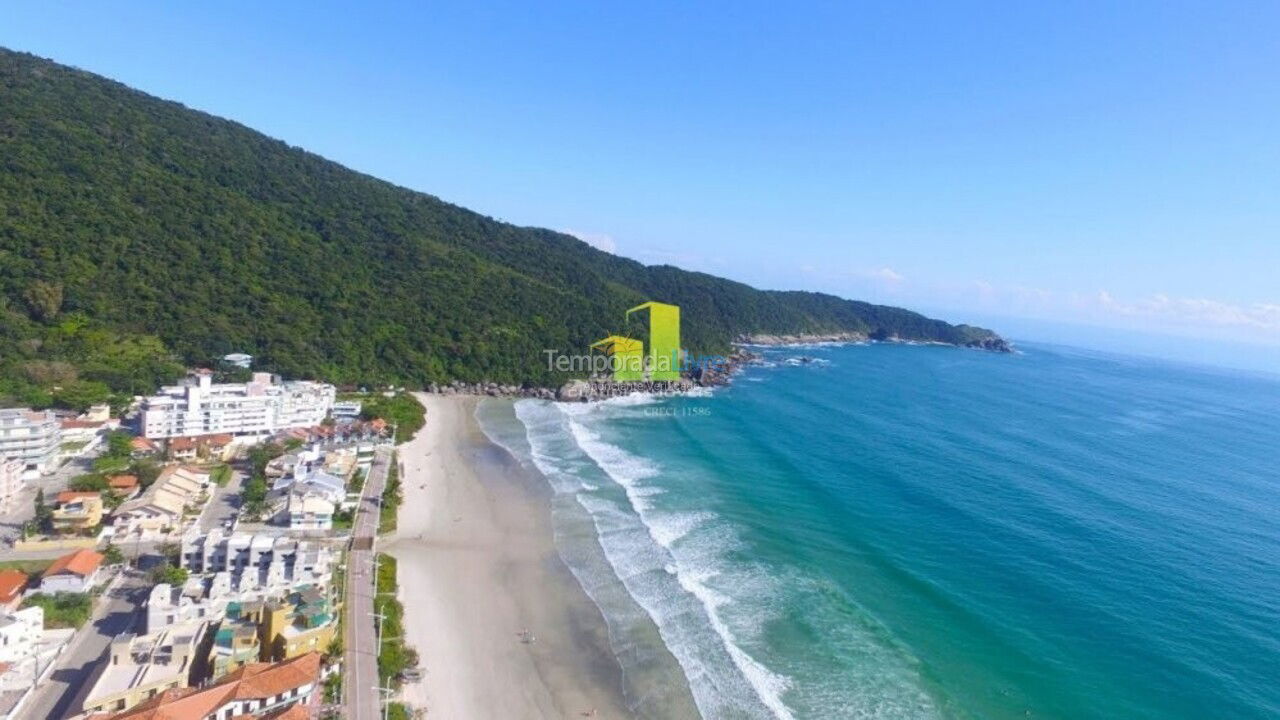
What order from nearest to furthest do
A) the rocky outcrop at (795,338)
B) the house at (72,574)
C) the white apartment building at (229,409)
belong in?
the house at (72,574), the white apartment building at (229,409), the rocky outcrop at (795,338)

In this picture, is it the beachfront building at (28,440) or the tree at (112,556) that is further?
the beachfront building at (28,440)

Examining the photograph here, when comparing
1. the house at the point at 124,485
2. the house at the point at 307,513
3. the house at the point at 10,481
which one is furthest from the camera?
the house at the point at 124,485

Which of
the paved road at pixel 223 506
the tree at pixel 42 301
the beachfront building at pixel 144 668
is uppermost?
the tree at pixel 42 301

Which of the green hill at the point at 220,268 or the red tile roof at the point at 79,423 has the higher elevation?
the green hill at the point at 220,268

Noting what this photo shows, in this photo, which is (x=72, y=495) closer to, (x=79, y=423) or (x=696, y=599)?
(x=79, y=423)

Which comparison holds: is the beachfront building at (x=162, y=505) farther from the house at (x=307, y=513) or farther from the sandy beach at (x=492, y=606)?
the sandy beach at (x=492, y=606)

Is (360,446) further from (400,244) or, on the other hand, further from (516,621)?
(400,244)

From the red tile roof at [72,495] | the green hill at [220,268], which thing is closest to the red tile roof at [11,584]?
the red tile roof at [72,495]

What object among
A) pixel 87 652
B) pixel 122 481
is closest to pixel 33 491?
pixel 122 481
